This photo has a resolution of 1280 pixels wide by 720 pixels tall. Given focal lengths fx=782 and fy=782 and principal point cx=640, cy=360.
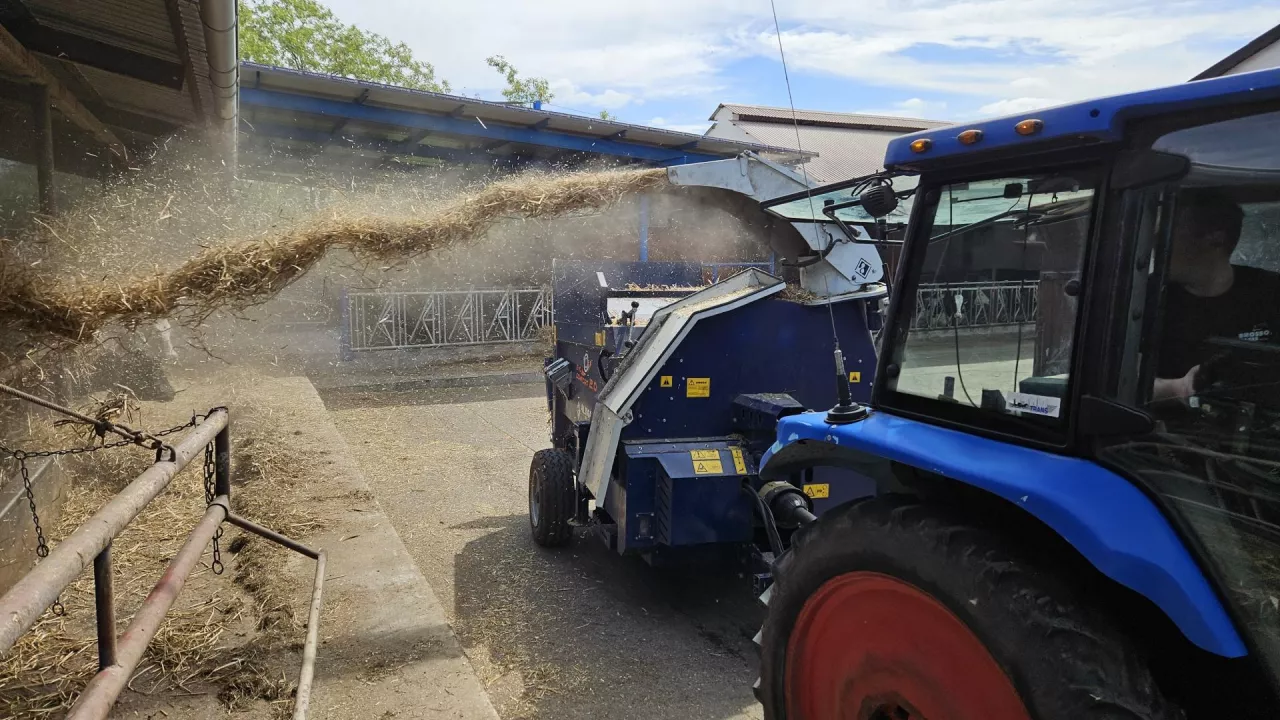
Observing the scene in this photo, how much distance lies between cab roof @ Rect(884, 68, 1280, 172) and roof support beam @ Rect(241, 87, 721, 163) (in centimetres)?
1403

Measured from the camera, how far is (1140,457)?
1824 millimetres

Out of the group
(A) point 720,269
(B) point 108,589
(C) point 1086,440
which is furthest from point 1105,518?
(A) point 720,269

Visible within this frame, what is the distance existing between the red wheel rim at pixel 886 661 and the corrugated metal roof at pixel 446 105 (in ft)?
34.6

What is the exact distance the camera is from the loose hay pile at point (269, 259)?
15.2 feet

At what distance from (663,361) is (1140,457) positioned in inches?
111

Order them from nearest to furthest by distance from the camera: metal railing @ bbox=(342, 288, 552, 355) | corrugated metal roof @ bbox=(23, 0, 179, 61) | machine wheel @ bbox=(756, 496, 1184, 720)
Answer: machine wheel @ bbox=(756, 496, 1184, 720) → corrugated metal roof @ bbox=(23, 0, 179, 61) → metal railing @ bbox=(342, 288, 552, 355)

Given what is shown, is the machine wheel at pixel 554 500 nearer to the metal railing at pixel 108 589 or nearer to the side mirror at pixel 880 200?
the metal railing at pixel 108 589

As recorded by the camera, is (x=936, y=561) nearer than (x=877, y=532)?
Yes

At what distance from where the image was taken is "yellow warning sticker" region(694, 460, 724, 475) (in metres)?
4.29

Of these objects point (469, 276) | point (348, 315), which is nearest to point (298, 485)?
point (348, 315)

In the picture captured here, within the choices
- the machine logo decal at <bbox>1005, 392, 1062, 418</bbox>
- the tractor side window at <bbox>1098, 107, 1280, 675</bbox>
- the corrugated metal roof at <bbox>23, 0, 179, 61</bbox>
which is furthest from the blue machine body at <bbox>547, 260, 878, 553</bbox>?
the corrugated metal roof at <bbox>23, 0, 179, 61</bbox>

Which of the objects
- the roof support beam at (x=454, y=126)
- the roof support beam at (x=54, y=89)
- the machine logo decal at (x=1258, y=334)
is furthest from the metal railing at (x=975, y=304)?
the roof support beam at (x=454, y=126)

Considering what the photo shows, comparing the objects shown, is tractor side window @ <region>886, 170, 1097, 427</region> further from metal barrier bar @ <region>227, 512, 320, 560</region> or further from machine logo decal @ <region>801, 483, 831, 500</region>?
metal barrier bar @ <region>227, 512, 320, 560</region>

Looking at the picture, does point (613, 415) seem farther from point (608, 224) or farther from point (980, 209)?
point (608, 224)
